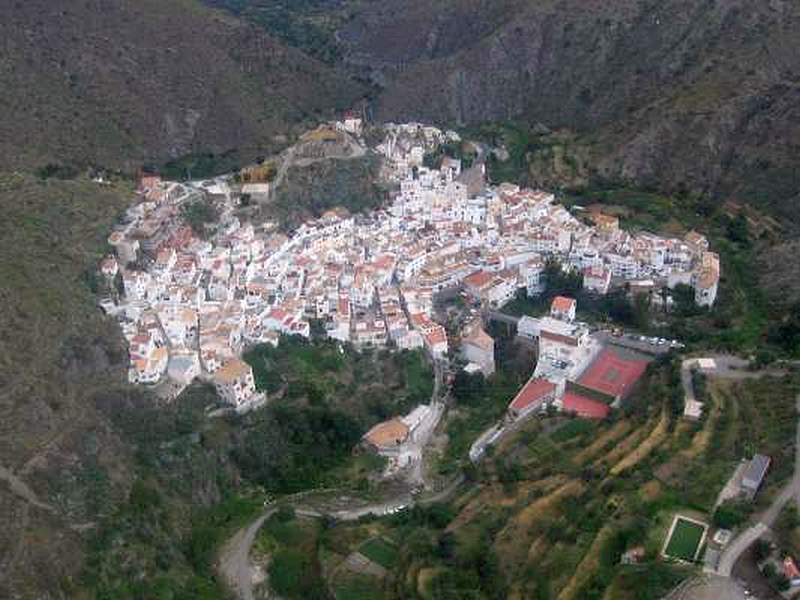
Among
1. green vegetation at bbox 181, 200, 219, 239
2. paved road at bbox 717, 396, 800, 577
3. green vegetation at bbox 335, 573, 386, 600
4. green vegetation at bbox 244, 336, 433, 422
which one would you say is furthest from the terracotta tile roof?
paved road at bbox 717, 396, 800, 577

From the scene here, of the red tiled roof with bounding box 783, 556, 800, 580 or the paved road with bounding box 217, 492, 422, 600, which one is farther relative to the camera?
the paved road with bounding box 217, 492, 422, 600

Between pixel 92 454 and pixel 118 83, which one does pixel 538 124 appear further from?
pixel 92 454

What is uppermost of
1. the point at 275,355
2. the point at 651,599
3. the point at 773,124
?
the point at 773,124

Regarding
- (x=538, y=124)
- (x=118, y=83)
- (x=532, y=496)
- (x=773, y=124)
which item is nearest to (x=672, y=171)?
(x=773, y=124)

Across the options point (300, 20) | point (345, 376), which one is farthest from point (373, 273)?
point (300, 20)

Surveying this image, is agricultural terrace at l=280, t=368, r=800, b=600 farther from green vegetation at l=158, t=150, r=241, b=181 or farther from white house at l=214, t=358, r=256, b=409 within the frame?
green vegetation at l=158, t=150, r=241, b=181

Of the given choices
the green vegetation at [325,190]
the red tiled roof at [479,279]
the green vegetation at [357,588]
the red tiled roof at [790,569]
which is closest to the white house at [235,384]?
the green vegetation at [357,588]

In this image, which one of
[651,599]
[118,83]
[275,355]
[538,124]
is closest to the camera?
[651,599]
